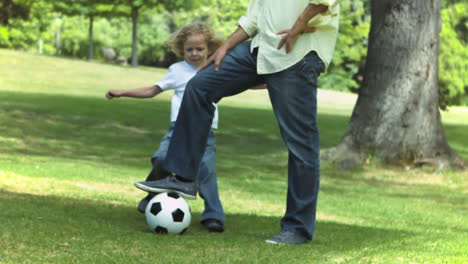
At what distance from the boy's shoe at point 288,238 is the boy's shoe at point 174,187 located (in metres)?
0.66

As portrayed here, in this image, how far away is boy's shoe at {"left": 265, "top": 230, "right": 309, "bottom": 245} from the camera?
553 cm

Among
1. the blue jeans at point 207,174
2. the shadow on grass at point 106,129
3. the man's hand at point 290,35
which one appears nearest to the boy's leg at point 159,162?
the blue jeans at point 207,174

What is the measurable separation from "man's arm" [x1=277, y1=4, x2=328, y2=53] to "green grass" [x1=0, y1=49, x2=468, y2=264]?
1.43 m

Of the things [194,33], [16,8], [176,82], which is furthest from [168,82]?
[16,8]

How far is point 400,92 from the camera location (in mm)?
14789

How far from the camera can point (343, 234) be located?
260 inches

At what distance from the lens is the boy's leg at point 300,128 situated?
5375 millimetres

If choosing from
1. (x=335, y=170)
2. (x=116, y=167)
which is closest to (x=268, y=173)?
(x=335, y=170)

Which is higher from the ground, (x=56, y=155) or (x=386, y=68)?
(x=386, y=68)

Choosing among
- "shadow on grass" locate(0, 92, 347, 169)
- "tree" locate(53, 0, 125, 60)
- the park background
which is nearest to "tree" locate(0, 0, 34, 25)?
"tree" locate(53, 0, 125, 60)

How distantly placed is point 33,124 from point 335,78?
5016 cm

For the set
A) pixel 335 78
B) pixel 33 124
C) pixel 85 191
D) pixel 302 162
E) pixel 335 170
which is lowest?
pixel 335 78

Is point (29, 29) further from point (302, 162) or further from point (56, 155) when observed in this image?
point (302, 162)

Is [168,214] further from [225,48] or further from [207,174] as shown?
[225,48]
